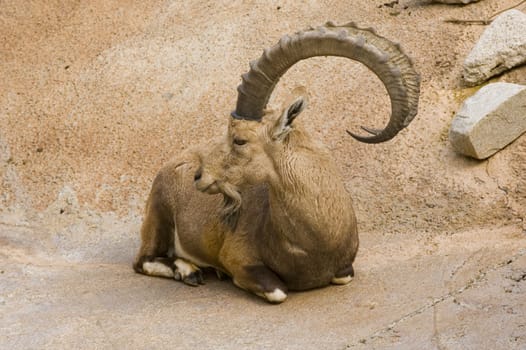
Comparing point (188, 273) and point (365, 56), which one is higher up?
point (365, 56)

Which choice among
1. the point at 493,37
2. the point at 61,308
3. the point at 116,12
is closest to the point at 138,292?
the point at 61,308

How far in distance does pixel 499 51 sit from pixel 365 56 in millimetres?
4106

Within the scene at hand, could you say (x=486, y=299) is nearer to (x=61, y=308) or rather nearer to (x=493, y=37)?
(x=61, y=308)

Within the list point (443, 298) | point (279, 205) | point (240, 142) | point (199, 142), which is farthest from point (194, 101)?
point (443, 298)

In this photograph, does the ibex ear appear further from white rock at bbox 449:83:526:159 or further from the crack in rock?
white rock at bbox 449:83:526:159

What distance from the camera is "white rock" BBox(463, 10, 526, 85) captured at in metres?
10.6

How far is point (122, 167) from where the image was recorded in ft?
38.1

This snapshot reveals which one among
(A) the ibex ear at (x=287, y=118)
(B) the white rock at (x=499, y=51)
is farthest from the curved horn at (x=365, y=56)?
(B) the white rock at (x=499, y=51)

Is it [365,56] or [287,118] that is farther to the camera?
[287,118]

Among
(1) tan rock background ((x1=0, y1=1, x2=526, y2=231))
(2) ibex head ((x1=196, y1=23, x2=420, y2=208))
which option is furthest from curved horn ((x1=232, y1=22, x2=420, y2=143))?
(1) tan rock background ((x1=0, y1=1, x2=526, y2=231))

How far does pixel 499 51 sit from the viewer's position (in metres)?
10.6

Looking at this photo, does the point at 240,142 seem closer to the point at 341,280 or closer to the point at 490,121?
the point at 341,280

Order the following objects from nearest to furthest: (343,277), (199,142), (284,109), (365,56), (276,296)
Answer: (365,56)
(284,109)
(276,296)
(343,277)
(199,142)

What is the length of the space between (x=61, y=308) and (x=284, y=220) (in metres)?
2.22
